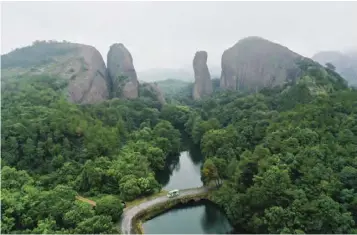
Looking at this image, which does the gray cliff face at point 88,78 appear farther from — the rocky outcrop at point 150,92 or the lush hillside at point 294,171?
the lush hillside at point 294,171

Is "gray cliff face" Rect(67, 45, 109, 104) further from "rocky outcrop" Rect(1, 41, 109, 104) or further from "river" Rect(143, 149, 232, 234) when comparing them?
"river" Rect(143, 149, 232, 234)

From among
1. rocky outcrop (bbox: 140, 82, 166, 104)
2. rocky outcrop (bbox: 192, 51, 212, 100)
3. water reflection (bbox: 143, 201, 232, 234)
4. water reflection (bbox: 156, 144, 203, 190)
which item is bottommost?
water reflection (bbox: 143, 201, 232, 234)

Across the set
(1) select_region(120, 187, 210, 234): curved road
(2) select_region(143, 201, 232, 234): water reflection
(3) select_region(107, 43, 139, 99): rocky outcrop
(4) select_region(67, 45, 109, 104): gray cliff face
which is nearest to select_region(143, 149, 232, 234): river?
(2) select_region(143, 201, 232, 234): water reflection

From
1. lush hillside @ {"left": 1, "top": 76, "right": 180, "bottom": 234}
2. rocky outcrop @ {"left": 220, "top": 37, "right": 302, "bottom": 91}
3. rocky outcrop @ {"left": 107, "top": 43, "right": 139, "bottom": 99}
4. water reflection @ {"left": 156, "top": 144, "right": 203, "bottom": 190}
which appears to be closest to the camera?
lush hillside @ {"left": 1, "top": 76, "right": 180, "bottom": 234}

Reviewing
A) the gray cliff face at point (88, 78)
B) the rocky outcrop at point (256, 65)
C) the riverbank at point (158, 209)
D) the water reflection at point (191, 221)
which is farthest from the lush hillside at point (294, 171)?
the rocky outcrop at point (256, 65)

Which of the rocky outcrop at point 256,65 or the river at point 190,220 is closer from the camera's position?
the river at point 190,220

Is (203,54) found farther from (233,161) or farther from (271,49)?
(233,161)
